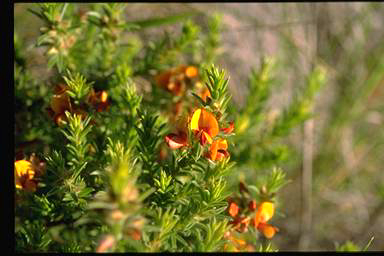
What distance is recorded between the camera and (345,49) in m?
2.63

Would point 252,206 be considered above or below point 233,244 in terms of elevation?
above

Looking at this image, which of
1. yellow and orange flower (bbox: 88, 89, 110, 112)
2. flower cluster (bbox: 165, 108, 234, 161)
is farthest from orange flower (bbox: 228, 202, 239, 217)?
yellow and orange flower (bbox: 88, 89, 110, 112)

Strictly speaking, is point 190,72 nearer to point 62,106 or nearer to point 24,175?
point 62,106

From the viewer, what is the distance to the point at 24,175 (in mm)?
1076

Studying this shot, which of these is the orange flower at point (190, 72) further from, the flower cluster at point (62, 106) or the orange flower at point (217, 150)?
the orange flower at point (217, 150)

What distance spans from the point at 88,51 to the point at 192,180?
0.73 metres

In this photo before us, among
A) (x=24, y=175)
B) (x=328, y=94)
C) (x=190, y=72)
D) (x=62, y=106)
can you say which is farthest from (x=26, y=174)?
(x=328, y=94)

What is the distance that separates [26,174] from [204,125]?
18.8 inches

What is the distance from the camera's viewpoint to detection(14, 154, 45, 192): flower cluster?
107 cm

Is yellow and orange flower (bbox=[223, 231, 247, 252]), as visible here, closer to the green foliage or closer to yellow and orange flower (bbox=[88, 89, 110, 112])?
the green foliage

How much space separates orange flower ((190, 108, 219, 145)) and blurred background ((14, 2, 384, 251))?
1.40 meters

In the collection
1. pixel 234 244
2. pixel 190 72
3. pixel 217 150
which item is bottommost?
pixel 234 244

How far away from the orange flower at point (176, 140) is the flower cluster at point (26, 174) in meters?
0.37

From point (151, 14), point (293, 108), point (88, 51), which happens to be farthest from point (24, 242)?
point (151, 14)
